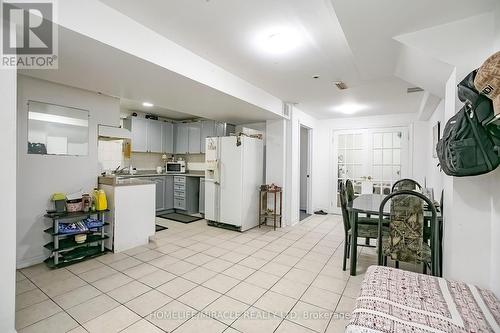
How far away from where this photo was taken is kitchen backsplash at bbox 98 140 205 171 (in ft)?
14.6

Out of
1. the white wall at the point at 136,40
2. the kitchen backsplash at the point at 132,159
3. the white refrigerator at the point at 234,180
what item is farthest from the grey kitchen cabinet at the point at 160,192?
the white wall at the point at 136,40

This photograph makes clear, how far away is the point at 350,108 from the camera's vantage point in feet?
16.3

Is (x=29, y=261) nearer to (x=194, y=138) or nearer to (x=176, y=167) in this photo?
(x=176, y=167)

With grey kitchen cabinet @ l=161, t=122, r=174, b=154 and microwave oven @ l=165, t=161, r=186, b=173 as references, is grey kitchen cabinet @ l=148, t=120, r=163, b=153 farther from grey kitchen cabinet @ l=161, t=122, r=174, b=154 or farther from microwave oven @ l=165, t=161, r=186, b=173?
microwave oven @ l=165, t=161, r=186, b=173

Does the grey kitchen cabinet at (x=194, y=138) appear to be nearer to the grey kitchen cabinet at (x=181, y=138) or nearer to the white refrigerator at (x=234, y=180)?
the grey kitchen cabinet at (x=181, y=138)

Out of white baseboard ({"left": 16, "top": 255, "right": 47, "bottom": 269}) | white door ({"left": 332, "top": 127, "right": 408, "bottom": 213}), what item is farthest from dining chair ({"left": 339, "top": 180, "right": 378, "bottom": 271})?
white baseboard ({"left": 16, "top": 255, "right": 47, "bottom": 269})

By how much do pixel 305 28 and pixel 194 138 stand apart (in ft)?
14.6

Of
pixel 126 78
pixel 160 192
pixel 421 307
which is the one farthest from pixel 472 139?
pixel 160 192

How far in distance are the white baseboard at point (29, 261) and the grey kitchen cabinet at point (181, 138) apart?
12.4 feet

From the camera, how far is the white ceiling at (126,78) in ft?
6.46

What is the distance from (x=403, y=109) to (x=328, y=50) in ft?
11.4

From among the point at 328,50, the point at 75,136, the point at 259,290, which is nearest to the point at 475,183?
the point at 328,50

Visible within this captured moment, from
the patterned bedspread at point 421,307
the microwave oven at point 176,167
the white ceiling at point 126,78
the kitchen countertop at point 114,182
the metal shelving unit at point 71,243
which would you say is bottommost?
the metal shelving unit at point 71,243

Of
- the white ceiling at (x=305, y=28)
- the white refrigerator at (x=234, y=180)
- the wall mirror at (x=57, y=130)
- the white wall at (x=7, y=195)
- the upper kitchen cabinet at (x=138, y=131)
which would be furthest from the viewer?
the upper kitchen cabinet at (x=138, y=131)
